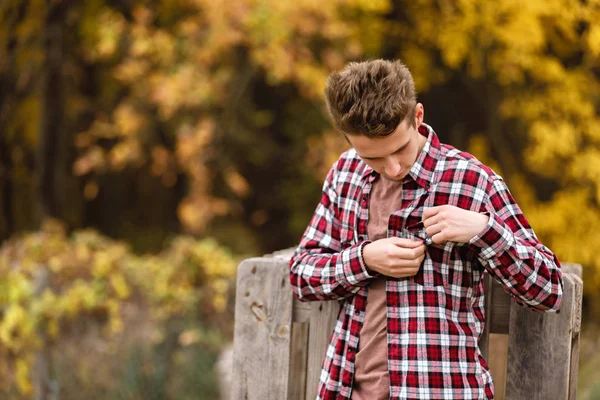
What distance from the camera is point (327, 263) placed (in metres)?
2.01

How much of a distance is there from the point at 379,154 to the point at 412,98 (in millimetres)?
161

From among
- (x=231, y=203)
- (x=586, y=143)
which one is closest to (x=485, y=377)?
(x=586, y=143)

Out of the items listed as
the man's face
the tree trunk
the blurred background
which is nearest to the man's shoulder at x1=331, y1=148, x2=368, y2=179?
the man's face

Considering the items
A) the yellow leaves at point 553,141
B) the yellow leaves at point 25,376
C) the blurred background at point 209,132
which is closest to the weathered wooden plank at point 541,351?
the blurred background at point 209,132

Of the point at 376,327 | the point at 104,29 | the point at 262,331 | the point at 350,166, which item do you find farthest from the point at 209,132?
the point at 376,327

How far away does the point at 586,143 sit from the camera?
550 centimetres

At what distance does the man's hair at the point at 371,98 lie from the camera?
1.77m

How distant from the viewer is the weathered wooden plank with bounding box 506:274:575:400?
2.06m

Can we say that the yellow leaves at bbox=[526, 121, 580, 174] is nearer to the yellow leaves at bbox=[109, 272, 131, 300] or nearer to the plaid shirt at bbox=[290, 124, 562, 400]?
the yellow leaves at bbox=[109, 272, 131, 300]

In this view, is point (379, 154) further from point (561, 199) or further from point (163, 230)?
point (163, 230)

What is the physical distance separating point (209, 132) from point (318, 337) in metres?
3.95

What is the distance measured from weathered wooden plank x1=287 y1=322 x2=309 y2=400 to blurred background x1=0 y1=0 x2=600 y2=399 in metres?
2.05

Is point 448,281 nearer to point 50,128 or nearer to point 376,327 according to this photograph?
point 376,327

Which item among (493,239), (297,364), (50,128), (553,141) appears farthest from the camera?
(50,128)
